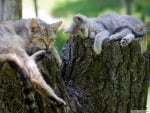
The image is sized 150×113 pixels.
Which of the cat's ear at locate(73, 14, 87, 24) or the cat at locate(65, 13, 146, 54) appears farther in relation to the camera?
the cat's ear at locate(73, 14, 87, 24)

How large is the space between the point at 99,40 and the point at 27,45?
0.72m

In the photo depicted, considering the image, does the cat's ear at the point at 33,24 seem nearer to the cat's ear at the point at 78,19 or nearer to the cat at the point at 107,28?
the cat at the point at 107,28

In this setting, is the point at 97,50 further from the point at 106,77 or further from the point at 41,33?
the point at 41,33

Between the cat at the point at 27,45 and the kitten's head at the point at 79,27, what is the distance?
0.98 feet

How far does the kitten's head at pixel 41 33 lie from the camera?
192 inches

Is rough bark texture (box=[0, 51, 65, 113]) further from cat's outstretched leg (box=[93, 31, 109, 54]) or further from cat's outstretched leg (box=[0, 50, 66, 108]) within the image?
cat's outstretched leg (box=[93, 31, 109, 54])

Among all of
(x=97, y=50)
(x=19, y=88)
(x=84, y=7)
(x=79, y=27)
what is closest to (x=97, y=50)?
(x=97, y=50)

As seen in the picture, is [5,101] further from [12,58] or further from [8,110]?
[12,58]

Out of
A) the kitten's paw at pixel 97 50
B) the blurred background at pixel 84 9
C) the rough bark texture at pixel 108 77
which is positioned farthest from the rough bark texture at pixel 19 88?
the blurred background at pixel 84 9

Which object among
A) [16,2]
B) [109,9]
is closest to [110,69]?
[16,2]

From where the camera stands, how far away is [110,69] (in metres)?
4.79

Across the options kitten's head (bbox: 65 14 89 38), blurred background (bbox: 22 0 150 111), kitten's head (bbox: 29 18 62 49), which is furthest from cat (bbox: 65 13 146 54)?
blurred background (bbox: 22 0 150 111)

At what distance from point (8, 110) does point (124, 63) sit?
1.18 m

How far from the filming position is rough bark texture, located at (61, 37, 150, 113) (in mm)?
4770
